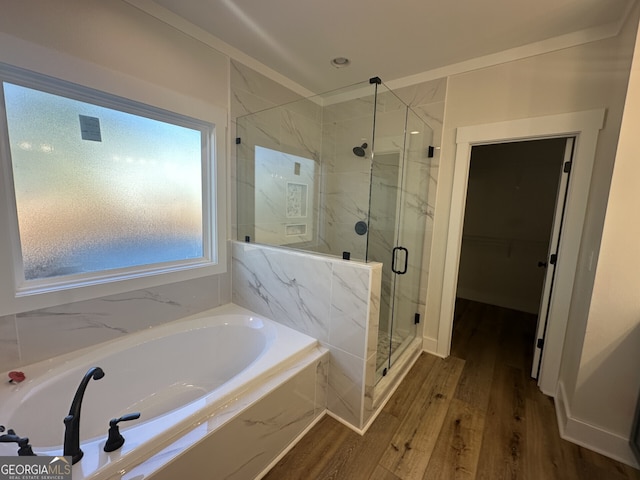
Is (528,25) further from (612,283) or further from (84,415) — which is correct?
(84,415)

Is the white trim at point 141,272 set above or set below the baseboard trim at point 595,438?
above

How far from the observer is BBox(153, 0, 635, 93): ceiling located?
1.62 metres

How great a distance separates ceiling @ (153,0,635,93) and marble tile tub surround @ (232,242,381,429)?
1589 mm

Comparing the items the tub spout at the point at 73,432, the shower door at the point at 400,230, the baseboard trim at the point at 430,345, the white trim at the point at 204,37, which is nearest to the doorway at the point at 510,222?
the shower door at the point at 400,230

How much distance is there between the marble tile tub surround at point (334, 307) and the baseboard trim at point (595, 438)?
124 centimetres

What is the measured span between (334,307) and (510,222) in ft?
10.9

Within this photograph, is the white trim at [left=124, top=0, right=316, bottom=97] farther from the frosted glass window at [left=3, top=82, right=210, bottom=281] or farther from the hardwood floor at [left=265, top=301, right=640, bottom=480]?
the hardwood floor at [left=265, top=301, right=640, bottom=480]

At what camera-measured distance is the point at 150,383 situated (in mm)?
1771

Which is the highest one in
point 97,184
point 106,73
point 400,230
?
point 106,73

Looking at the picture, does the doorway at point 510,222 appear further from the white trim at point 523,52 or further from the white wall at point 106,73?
the white wall at point 106,73

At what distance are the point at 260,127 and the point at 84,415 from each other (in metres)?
2.37

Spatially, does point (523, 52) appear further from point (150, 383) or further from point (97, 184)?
point (150, 383)

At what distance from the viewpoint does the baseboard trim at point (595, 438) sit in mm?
1501

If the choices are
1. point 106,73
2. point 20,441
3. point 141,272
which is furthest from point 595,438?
point 106,73
